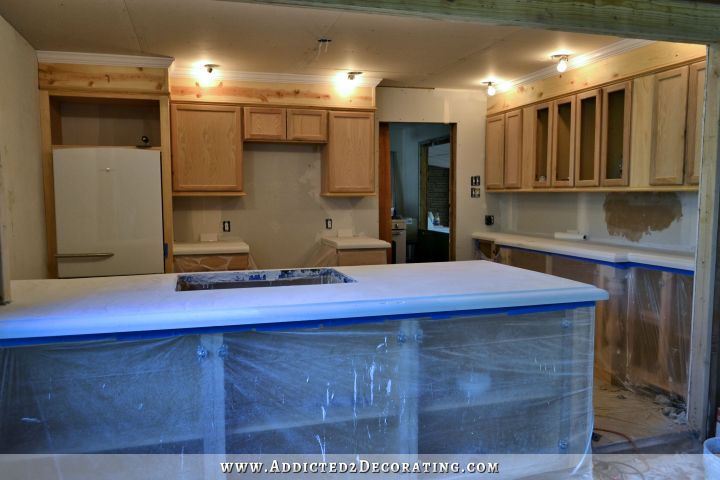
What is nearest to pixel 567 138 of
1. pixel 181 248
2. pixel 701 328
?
pixel 701 328

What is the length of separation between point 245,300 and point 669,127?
302 cm

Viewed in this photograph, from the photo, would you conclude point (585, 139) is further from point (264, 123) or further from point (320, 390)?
point (320, 390)

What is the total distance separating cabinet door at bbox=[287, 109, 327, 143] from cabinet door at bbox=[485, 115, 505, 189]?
1819 millimetres

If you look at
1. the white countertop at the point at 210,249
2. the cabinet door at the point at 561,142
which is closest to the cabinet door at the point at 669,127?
the cabinet door at the point at 561,142

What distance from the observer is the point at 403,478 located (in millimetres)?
2193

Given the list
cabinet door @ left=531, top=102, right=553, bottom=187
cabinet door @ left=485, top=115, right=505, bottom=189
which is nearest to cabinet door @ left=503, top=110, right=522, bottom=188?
cabinet door @ left=485, top=115, right=505, bottom=189

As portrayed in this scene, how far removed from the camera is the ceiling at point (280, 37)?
3139 mm

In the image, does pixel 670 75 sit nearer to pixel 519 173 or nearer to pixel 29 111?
pixel 519 173

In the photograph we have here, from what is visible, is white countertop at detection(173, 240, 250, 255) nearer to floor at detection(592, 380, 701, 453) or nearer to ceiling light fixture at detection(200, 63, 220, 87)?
ceiling light fixture at detection(200, 63, 220, 87)

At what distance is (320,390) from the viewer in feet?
6.91

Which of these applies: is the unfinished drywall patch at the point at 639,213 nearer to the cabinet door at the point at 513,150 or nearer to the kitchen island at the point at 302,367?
the cabinet door at the point at 513,150

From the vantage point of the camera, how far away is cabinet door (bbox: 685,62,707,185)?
328cm

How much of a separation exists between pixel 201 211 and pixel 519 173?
9.91ft

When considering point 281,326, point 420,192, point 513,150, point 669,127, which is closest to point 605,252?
point 669,127
